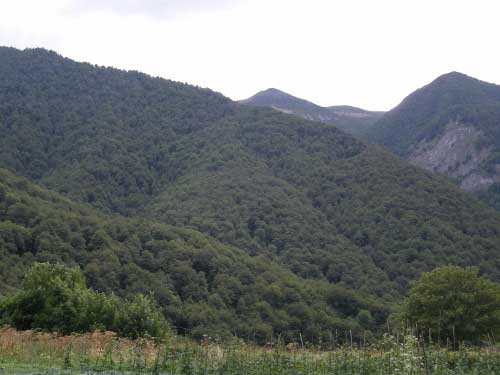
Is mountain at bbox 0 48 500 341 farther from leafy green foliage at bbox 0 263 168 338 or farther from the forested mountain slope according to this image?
leafy green foliage at bbox 0 263 168 338

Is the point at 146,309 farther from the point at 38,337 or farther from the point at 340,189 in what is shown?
the point at 340,189

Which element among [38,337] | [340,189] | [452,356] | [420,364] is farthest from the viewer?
[340,189]

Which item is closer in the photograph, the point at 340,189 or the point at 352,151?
the point at 340,189

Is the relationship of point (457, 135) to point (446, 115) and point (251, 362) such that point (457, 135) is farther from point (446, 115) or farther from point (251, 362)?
point (251, 362)

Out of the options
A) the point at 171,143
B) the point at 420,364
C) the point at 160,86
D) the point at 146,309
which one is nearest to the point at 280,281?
the point at 146,309

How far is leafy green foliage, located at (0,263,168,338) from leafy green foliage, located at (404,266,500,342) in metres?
15.2

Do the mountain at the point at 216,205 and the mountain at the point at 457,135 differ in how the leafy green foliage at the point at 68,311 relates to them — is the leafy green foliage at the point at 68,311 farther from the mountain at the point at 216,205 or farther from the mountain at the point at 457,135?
the mountain at the point at 457,135

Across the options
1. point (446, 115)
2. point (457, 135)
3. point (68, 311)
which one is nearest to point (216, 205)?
point (68, 311)

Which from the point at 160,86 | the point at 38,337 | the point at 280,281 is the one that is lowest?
the point at 280,281

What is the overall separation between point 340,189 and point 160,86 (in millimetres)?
81209

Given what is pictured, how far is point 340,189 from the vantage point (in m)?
119

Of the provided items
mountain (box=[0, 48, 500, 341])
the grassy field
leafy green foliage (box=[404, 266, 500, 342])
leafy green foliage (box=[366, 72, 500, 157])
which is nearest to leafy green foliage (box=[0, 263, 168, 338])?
the grassy field

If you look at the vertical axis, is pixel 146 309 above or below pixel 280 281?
above

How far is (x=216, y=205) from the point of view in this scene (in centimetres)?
10712
